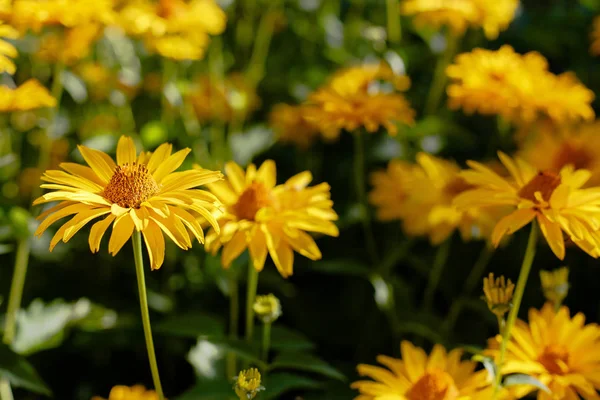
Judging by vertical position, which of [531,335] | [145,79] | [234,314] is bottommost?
[531,335]

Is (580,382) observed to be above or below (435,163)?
below

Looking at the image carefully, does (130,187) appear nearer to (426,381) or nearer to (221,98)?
(426,381)

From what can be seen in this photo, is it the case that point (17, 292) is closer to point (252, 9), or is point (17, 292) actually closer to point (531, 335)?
point (531, 335)

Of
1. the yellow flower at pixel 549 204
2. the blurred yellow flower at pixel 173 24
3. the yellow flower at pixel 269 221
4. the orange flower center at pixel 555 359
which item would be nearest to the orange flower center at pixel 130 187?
the yellow flower at pixel 269 221

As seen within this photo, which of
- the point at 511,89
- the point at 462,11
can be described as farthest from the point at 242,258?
the point at 462,11

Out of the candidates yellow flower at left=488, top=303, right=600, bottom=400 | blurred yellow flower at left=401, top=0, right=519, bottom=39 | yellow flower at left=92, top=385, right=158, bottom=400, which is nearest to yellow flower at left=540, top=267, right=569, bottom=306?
yellow flower at left=488, top=303, right=600, bottom=400

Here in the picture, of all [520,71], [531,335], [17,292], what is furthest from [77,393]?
[520,71]
